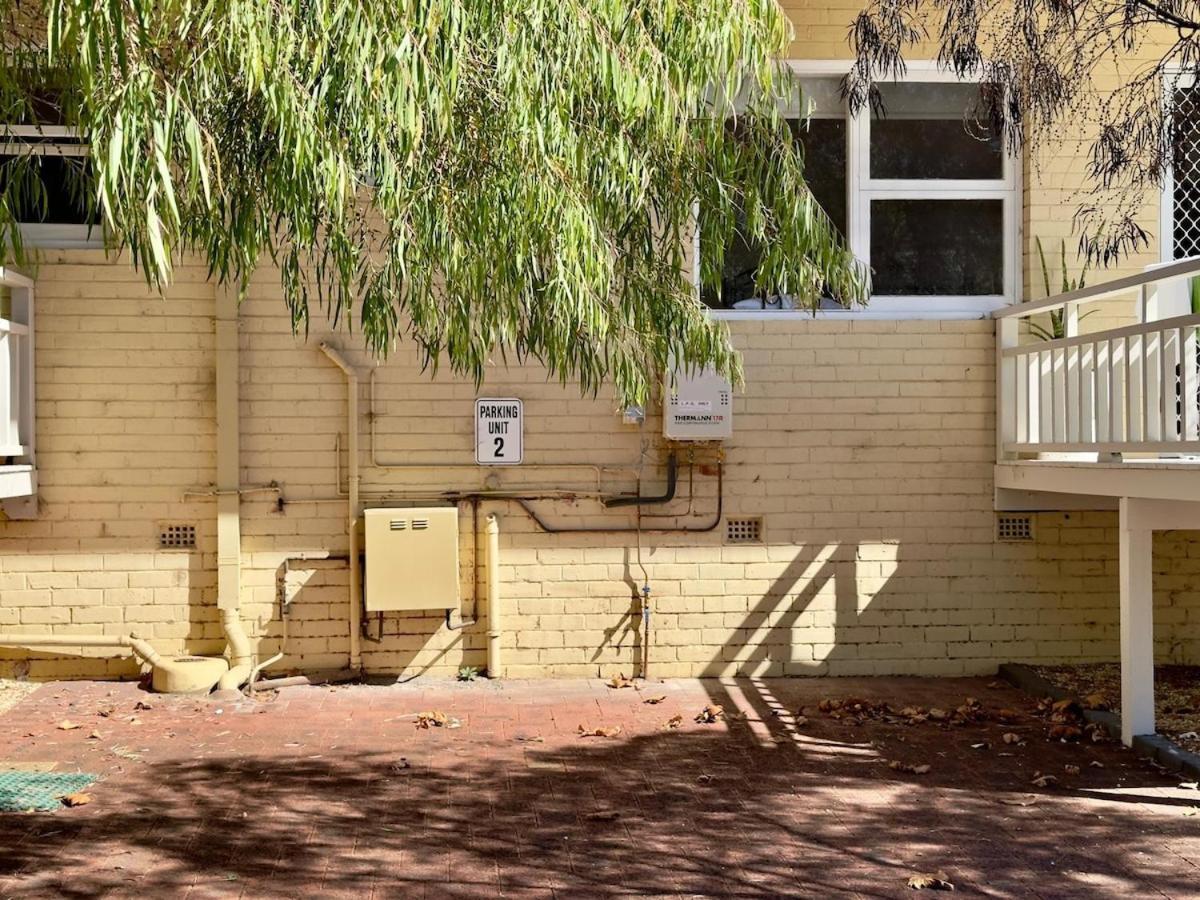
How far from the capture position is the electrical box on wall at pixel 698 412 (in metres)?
9.72

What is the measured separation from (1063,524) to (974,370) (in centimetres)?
130

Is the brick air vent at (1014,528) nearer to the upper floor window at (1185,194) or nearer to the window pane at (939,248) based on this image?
the window pane at (939,248)

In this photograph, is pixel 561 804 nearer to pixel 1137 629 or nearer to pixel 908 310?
pixel 1137 629

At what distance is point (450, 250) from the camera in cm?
543

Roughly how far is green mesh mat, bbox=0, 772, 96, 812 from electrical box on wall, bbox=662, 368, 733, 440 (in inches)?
174

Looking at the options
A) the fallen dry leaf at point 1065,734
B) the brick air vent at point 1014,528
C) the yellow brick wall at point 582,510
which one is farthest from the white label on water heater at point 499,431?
the fallen dry leaf at point 1065,734

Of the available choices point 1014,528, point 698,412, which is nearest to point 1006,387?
point 1014,528

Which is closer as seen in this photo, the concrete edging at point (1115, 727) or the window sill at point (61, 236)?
the concrete edging at point (1115, 727)

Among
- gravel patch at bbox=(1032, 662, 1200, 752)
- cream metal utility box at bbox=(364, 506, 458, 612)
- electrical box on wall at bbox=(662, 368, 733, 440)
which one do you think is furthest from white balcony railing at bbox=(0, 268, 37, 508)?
gravel patch at bbox=(1032, 662, 1200, 752)

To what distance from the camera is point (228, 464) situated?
31.5 ft

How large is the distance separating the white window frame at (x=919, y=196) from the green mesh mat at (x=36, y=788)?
5.40 meters

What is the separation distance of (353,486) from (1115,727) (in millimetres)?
5117

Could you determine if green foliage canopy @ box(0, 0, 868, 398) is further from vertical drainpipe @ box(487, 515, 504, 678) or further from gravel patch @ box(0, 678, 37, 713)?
gravel patch @ box(0, 678, 37, 713)

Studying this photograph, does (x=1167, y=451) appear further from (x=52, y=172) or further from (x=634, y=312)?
(x=52, y=172)
